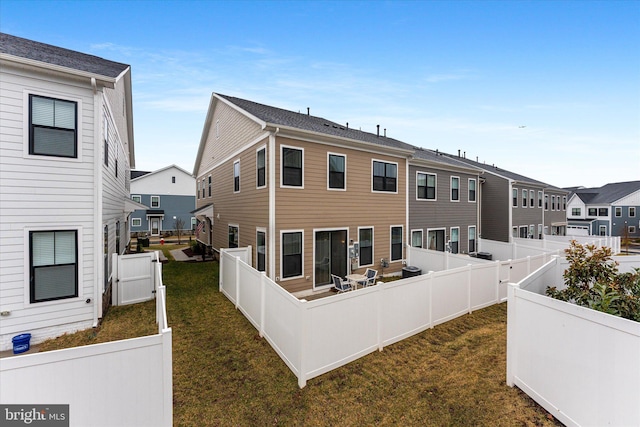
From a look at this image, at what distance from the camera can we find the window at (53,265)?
613 cm

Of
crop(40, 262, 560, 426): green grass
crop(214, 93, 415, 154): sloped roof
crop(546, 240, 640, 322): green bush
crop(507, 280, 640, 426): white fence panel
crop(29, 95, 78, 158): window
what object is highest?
crop(214, 93, 415, 154): sloped roof

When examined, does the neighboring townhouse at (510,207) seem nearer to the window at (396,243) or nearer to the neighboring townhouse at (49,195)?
the window at (396,243)

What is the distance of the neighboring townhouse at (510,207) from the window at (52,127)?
2131cm

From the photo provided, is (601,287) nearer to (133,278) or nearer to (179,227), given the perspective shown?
(133,278)

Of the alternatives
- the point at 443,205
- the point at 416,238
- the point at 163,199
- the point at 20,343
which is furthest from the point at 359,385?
the point at 163,199

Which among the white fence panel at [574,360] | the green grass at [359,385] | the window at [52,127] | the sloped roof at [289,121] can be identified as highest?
the sloped roof at [289,121]

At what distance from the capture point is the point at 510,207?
19141 millimetres

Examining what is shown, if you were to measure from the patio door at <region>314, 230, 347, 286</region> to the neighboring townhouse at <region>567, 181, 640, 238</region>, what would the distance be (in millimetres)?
41491

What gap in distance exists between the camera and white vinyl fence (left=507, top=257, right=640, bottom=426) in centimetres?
295

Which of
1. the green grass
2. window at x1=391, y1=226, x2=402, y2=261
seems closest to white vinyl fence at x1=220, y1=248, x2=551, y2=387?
the green grass

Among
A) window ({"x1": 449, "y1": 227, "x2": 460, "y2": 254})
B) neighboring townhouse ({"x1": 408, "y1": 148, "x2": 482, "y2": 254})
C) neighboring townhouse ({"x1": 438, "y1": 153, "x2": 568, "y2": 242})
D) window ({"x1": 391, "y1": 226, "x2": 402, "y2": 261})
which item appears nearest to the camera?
window ({"x1": 391, "y1": 226, "x2": 402, "y2": 261})

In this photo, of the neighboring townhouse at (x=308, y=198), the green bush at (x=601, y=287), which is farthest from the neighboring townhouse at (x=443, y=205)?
the green bush at (x=601, y=287)

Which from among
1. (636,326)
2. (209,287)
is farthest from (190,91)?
(636,326)

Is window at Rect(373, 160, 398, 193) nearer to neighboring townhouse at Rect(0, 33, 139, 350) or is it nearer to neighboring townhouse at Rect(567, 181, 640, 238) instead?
neighboring townhouse at Rect(0, 33, 139, 350)
